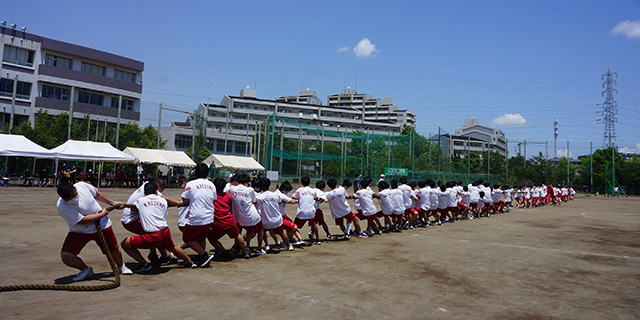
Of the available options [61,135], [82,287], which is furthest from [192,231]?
[61,135]

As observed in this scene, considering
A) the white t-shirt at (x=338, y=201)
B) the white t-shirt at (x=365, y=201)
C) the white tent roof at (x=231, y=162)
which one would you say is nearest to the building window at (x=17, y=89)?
the white tent roof at (x=231, y=162)

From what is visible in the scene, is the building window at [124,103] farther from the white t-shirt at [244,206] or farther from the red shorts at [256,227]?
the red shorts at [256,227]

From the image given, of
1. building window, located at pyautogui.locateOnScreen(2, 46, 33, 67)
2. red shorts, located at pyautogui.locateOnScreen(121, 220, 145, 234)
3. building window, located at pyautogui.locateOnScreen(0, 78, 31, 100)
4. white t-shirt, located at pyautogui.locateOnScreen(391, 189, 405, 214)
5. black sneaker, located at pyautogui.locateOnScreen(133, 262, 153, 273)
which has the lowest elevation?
black sneaker, located at pyautogui.locateOnScreen(133, 262, 153, 273)

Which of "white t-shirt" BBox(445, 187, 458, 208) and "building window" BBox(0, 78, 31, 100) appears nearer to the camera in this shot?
"white t-shirt" BBox(445, 187, 458, 208)

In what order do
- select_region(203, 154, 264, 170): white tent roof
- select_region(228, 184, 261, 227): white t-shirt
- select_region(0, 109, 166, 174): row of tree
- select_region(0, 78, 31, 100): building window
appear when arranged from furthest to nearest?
select_region(0, 78, 31, 100): building window < select_region(203, 154, 264, 170): white tent roof < select_region(0, 109, 166, 174): row of tree < select_region(228, 184, 261, 227): white t-shirt

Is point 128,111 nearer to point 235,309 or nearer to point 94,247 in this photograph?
point 94,247

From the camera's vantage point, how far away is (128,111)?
48156 mm

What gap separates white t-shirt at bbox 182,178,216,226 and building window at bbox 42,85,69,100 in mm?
44605

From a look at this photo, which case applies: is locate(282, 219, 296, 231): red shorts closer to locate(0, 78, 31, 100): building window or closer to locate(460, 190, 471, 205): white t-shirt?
locate(460, 190, 471, 205): white t-shirt

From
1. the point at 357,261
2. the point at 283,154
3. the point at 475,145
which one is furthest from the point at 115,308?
the point at 475,145

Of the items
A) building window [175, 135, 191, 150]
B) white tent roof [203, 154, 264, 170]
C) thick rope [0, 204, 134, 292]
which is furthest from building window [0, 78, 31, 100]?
thick rope [0, 204, 134, 292]

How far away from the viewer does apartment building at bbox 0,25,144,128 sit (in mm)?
39406

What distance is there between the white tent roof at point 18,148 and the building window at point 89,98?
2441cm

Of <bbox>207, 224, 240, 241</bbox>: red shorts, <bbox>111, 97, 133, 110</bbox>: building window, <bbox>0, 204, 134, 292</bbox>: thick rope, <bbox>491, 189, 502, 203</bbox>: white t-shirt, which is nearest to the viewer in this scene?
<bbox>0, 204, 134, 292</bbox>: thick rope
